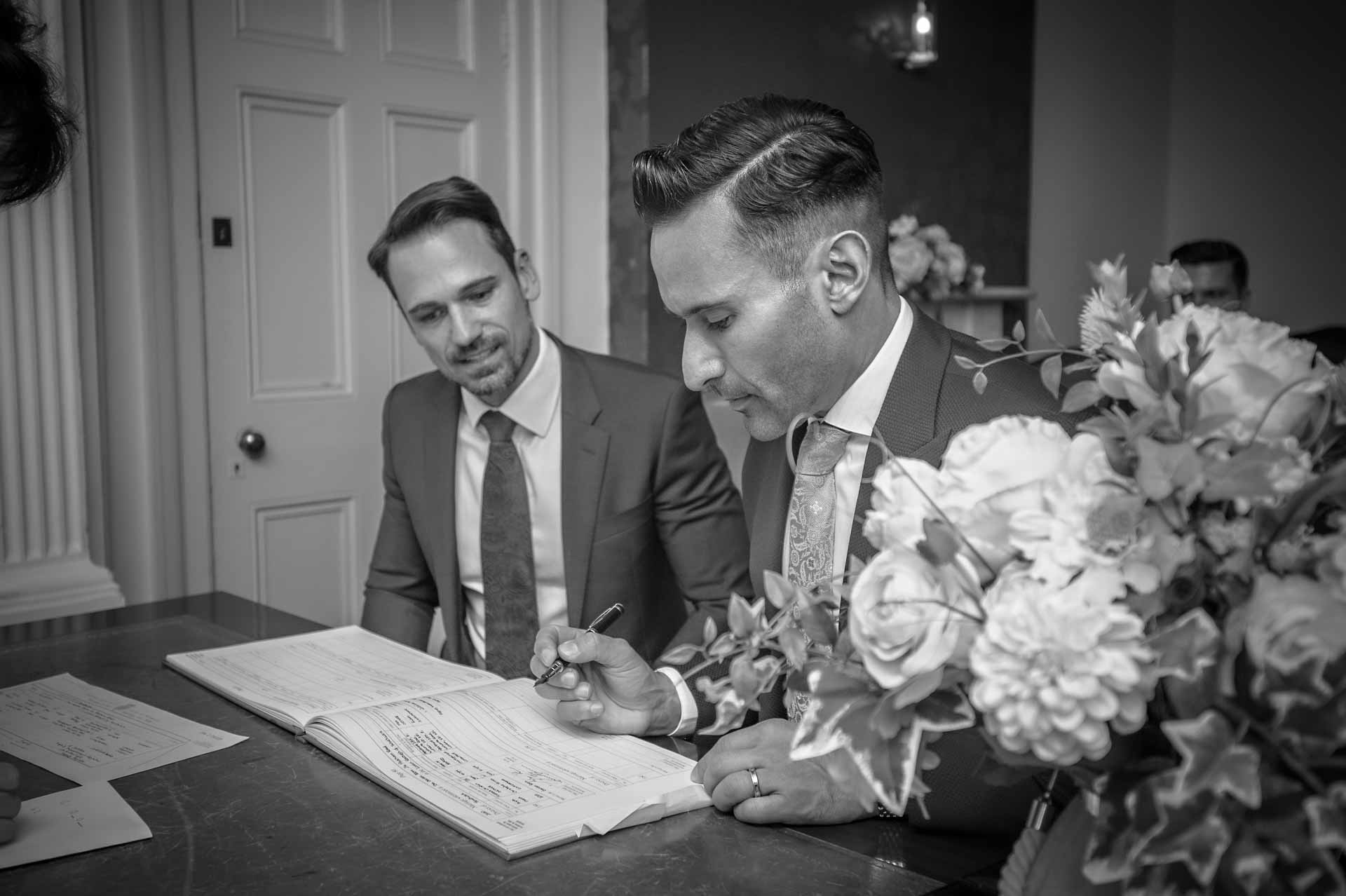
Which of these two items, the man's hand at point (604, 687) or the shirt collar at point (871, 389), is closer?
the man's hand at point (604, 687)

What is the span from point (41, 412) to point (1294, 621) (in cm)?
281

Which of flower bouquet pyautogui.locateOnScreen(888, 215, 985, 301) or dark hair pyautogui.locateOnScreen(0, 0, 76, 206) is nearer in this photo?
dark hair pyautogui.locateOnScreen(0, 0, 76, 206)

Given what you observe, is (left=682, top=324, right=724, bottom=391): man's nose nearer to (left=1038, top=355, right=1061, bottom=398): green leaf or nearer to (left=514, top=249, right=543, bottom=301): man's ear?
(left=1038, top=355, right=1061, bottom=398): green leaf

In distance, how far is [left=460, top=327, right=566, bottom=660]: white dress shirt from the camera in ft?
7.95

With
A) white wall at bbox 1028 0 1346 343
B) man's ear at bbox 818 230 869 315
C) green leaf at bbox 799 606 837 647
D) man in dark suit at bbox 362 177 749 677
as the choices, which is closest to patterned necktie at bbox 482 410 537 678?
man in dark suit at bbox 362 177 749 677

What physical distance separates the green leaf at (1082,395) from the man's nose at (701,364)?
0.88 metres

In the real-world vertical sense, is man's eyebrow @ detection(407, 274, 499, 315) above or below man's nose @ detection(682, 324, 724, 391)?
above

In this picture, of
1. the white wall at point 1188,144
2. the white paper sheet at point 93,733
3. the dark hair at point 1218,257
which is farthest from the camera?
the white wall at point 1188,144

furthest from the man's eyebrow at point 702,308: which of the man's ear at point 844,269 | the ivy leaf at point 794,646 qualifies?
the ivy leaf at point 794,646

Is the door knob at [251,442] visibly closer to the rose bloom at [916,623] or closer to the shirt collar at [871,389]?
the shirt collar at [871,389]

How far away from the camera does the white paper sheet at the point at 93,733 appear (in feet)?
4.56

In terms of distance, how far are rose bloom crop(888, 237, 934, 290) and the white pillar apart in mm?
2485

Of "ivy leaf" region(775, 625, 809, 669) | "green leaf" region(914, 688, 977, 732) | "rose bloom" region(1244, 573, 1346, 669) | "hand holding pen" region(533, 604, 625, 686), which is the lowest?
"hand holding pen" region(533, 604, 625, 686)

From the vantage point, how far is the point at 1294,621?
595 mm
